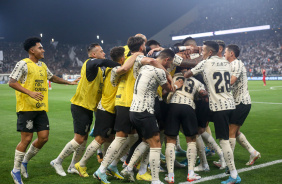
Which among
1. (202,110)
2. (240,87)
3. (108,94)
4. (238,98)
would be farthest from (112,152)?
(240,87)

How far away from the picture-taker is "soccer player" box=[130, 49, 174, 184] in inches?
184

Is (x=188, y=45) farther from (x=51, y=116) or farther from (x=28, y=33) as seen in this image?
(x=28, y=33)

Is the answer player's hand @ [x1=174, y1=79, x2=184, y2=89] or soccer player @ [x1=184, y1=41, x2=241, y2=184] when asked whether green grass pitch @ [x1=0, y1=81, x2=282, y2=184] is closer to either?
soccer player @ [x1=184, y1=41, x2=241, y2=184]

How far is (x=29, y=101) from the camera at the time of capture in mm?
5152

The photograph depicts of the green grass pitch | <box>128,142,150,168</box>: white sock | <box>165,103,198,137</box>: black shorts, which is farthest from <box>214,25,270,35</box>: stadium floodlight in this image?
<box>128,142,150,168</box>: white sock

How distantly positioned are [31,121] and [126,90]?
5.27ft

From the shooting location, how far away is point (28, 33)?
5266 centimetres

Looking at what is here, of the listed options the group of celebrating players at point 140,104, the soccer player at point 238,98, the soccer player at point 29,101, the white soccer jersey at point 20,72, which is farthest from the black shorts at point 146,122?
the white soccer jersey at point 20,72

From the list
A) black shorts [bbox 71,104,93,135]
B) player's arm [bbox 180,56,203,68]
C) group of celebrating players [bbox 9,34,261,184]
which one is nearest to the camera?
group of celebrating players [bbox 9,34,261,184]

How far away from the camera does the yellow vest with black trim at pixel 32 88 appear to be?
16.9 feet

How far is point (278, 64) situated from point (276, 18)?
948cm

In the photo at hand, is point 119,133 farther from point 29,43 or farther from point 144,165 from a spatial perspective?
point 29,43

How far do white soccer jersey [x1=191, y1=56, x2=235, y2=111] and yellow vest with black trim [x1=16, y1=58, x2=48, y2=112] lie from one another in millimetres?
2488

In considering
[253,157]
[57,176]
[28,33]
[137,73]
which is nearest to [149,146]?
[137,73]
